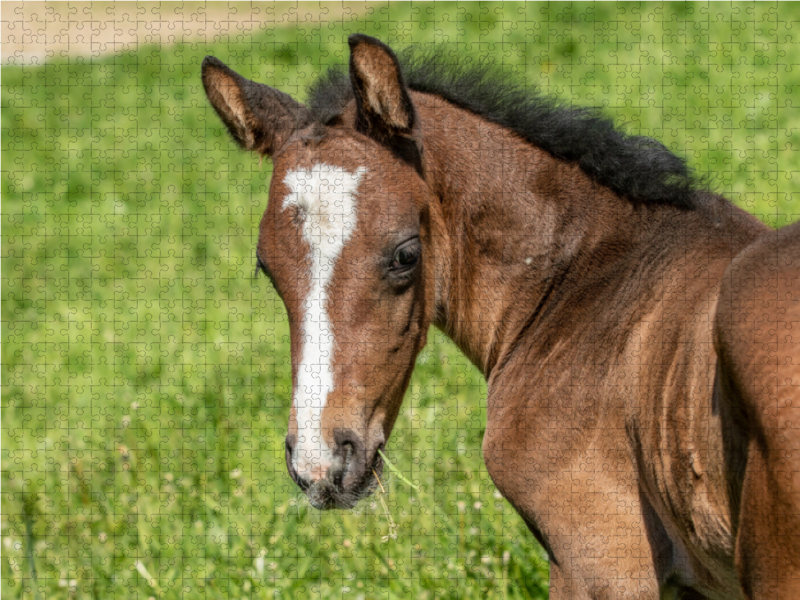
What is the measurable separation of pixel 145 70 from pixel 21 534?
10418 mm

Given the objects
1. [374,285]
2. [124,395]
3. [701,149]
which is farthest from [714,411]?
[701,149]

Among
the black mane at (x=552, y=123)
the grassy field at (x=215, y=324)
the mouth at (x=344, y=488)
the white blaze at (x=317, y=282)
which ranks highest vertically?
the black mane at (x=552, y=123)

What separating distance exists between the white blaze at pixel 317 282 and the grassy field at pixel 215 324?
19.9 inches

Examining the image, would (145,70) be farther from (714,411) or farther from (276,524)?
(714,411)

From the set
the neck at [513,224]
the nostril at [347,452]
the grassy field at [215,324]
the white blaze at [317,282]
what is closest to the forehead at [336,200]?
the white blaze at [317,282]

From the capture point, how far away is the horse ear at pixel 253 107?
322 centimetres

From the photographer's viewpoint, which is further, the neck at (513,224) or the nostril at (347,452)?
the neck at (513,224)

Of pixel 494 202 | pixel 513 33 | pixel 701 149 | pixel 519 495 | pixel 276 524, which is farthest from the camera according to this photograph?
pixel 513 33

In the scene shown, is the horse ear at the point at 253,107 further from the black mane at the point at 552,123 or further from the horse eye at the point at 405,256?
the horse eye at the point at 405,256

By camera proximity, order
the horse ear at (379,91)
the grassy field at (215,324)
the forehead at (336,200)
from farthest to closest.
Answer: the grassy field at (215,324), the horse ear at (379,91), the forehead at (336,200)

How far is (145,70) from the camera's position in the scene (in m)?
13.6

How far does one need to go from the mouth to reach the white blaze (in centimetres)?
5

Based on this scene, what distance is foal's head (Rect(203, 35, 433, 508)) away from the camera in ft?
8.64

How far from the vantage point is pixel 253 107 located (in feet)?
10.7
